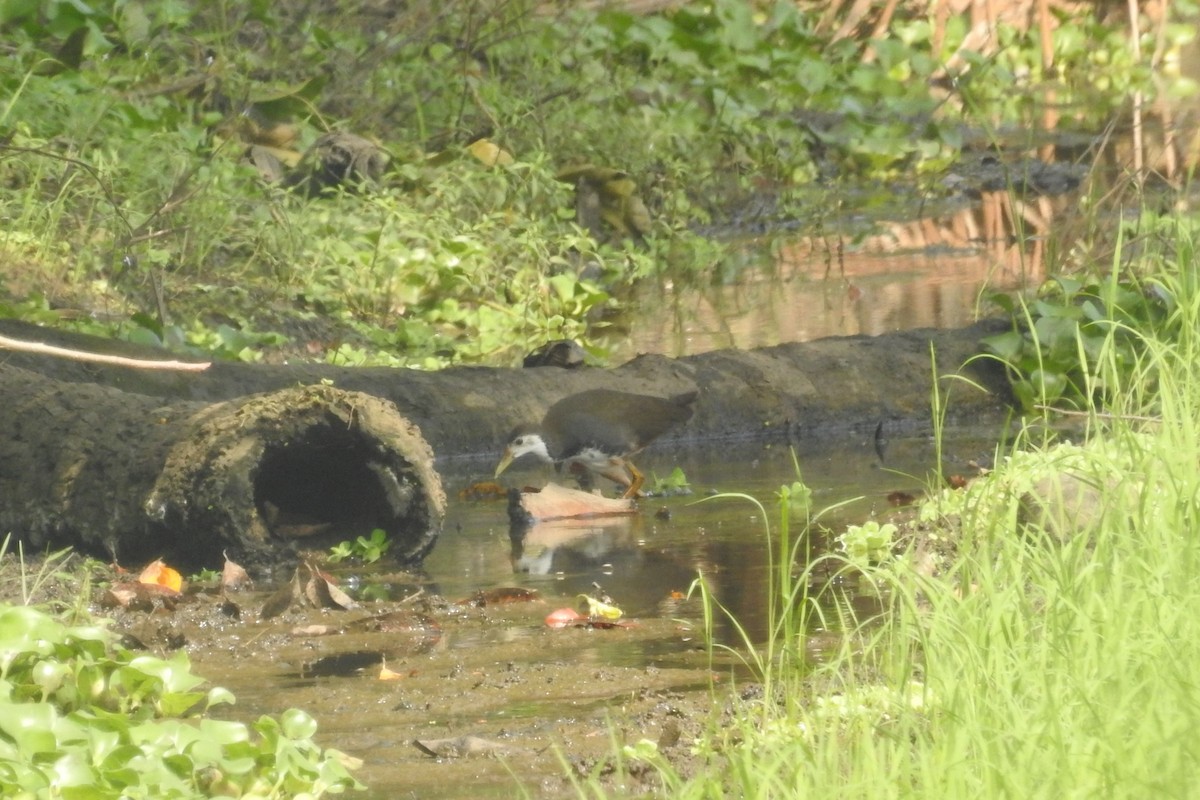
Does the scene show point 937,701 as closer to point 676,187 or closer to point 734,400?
point 734,400

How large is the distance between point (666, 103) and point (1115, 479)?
40.8 feet

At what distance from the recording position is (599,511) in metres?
7.21

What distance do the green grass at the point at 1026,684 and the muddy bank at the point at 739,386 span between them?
3.96 metres

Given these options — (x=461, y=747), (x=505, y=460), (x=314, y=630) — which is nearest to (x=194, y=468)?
(x=314, y=630)

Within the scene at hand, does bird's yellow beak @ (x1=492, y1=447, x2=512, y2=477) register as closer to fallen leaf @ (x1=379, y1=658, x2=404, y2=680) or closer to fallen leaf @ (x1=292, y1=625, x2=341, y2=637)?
fallen leaf @ (x1=292, y1=625, x2=341, y2=637)

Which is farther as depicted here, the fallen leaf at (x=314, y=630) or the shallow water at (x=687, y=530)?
the shallow water at (x=687, y=530)

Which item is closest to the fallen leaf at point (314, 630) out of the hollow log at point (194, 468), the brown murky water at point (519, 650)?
the brown murky water at point (519, 650)

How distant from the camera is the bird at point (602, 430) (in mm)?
7664

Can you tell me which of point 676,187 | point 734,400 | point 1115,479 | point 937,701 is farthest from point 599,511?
point 676,187

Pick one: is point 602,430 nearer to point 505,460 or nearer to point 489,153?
point 505,460

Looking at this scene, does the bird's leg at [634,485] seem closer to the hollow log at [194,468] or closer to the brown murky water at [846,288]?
the hollow log at [194,468]

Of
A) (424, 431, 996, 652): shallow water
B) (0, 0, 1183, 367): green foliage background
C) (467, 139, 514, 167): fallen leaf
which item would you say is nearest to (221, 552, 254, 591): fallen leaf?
(424, 431, 996, 652): shallow water

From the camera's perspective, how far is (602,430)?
302 inches

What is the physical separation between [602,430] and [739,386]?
4.59ft
